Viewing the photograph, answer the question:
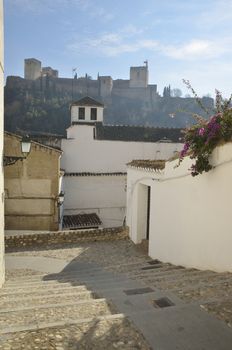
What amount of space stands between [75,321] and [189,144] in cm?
448

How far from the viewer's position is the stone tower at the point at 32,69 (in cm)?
6881

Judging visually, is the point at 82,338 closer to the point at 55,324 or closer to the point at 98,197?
the point at 55,324

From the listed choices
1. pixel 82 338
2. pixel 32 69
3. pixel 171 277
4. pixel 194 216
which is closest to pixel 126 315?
pixel 82 338

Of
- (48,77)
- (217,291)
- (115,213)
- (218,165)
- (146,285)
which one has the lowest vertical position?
(115,213)

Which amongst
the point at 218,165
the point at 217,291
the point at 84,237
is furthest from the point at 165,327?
the point at 84,237

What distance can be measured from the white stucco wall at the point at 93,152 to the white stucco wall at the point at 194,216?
16048 mm

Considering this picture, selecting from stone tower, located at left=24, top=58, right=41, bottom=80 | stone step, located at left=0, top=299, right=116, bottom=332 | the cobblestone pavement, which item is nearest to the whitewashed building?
the cobblestone pavement

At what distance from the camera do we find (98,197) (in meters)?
24.0

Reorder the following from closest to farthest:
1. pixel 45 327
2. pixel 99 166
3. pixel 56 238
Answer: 1. pixel 45 327
2. pixel 56 238
3. pixel 99 166

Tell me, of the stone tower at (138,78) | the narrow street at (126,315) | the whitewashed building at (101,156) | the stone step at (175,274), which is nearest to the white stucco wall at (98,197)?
the whitewashed building at (101,156)

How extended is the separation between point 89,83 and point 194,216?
229 feet

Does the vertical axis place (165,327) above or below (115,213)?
above

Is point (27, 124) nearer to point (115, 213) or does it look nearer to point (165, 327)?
point (115, 213)

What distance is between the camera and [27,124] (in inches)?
1909
